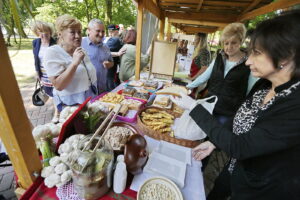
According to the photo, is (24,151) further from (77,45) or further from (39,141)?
(77,45)

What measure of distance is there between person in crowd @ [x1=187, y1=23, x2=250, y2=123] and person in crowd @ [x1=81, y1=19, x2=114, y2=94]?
180 centimetres

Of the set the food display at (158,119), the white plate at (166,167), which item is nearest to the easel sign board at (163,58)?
the food display at (158,119)

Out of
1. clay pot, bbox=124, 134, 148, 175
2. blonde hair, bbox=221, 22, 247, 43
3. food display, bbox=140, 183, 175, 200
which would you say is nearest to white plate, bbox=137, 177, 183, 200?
food display, bbox=140, 183, 175, 200

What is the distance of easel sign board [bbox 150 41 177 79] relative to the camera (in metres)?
2.98

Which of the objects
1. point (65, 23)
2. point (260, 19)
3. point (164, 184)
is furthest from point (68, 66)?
point (260, 19)

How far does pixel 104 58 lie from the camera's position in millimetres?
2686

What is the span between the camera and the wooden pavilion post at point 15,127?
1.94ft

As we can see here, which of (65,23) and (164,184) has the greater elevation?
(65,23)

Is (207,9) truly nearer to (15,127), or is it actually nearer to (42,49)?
(42,49)

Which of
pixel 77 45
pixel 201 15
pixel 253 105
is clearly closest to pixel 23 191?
pixel 77 45

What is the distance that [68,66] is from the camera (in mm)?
1670

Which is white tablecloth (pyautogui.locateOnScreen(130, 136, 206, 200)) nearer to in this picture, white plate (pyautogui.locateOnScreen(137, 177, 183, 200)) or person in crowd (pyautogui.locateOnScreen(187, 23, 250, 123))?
white plate (pyautogui.locateOnScreen(137, 177, 183, 200))

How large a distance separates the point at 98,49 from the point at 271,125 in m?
2.55

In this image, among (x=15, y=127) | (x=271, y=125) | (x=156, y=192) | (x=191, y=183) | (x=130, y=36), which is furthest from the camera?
(x=130, y=36)
